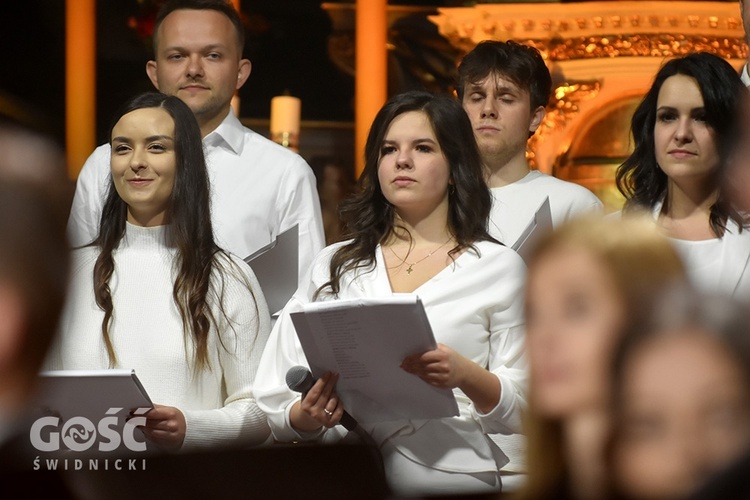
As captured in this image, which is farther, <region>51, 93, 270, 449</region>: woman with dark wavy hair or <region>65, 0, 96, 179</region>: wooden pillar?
<region>65, 0, 96, 179</region>: wooden pillar

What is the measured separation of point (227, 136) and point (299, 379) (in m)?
1.58

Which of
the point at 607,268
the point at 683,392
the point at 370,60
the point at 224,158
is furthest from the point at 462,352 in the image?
the point at 370,60

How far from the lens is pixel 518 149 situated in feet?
12.3

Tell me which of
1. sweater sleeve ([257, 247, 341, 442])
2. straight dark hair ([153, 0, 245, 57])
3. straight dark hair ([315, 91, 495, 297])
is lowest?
sweater sleeve ([257, 247, 341, 442])

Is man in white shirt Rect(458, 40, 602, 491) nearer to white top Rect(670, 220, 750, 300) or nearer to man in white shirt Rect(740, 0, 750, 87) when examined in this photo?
man in white shirt Rect(740, 0, 750, 87)

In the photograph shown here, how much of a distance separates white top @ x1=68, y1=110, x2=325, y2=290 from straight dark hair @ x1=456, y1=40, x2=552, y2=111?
62 cm

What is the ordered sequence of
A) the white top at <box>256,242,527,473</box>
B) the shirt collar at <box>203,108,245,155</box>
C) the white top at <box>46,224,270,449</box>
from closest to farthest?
the white top at <box>256,242,527,473</box>
the white top at <box>46,224,270,449</box>
the shirt collar at <box>203,108,245,155</box>

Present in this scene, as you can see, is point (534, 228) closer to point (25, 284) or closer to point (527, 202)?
point (527, 202)

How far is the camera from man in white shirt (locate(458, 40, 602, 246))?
367 cm

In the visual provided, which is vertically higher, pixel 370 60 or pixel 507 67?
pixel 370 60

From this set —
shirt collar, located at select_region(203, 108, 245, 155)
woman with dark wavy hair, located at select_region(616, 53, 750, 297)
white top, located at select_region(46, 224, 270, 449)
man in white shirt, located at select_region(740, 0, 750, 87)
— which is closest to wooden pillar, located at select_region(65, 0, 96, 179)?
shirt collar, located at select_region(203, 108, 245, 155)

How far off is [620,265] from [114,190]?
90.4 inches

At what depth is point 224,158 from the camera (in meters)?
3.91

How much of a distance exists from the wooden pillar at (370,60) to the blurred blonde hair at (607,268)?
7.24 meters
